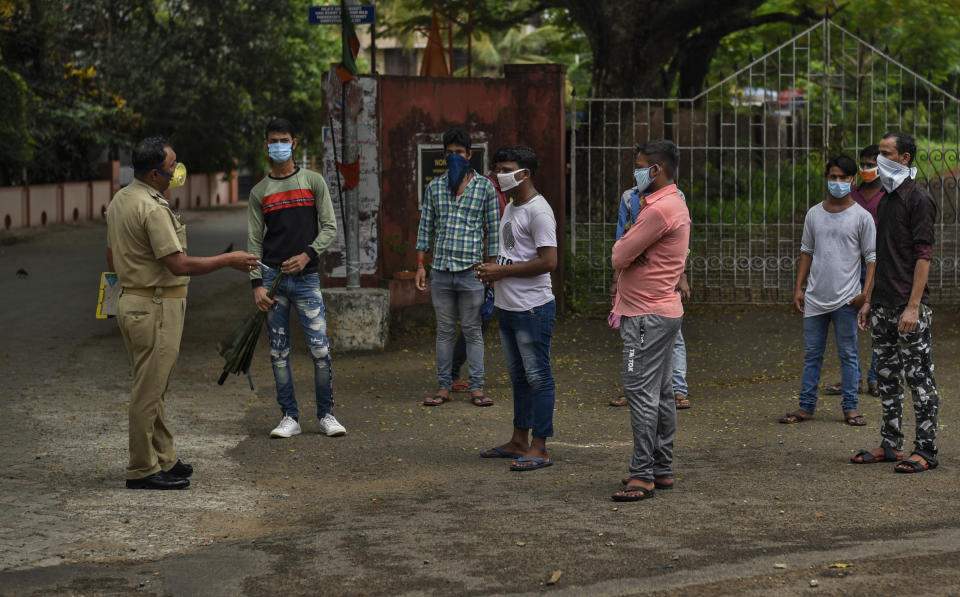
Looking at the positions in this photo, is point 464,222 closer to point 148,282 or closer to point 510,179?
point 510,179

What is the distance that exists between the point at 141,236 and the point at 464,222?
9.01 ft

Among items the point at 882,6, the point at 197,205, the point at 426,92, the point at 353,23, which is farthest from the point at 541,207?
the point at 197,205

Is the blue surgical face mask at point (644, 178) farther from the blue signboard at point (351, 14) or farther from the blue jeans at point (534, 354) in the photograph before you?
the blue signboard at point (351, 14)

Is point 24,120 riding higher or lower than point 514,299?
higher

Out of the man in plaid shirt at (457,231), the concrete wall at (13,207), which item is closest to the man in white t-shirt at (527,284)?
the man in plaid shirt at (457,231)

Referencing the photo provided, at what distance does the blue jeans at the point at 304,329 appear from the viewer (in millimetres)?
7520

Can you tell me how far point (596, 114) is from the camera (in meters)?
16.8

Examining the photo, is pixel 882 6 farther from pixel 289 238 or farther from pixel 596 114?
pixel 289 238

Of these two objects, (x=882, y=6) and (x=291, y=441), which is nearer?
(x=291, y=441)

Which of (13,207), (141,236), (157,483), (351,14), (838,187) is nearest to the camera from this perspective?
(141,236)

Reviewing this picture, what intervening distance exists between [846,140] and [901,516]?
869 centimetres

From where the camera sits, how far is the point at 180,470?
6566 mm

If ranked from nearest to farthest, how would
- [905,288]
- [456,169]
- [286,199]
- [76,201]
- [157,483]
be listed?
1. [157,483]
2. [905,288]
3. [286,199]
4. [456,169]
5. [76,201]

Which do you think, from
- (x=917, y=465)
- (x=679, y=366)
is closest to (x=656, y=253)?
(x=917, y=465)
